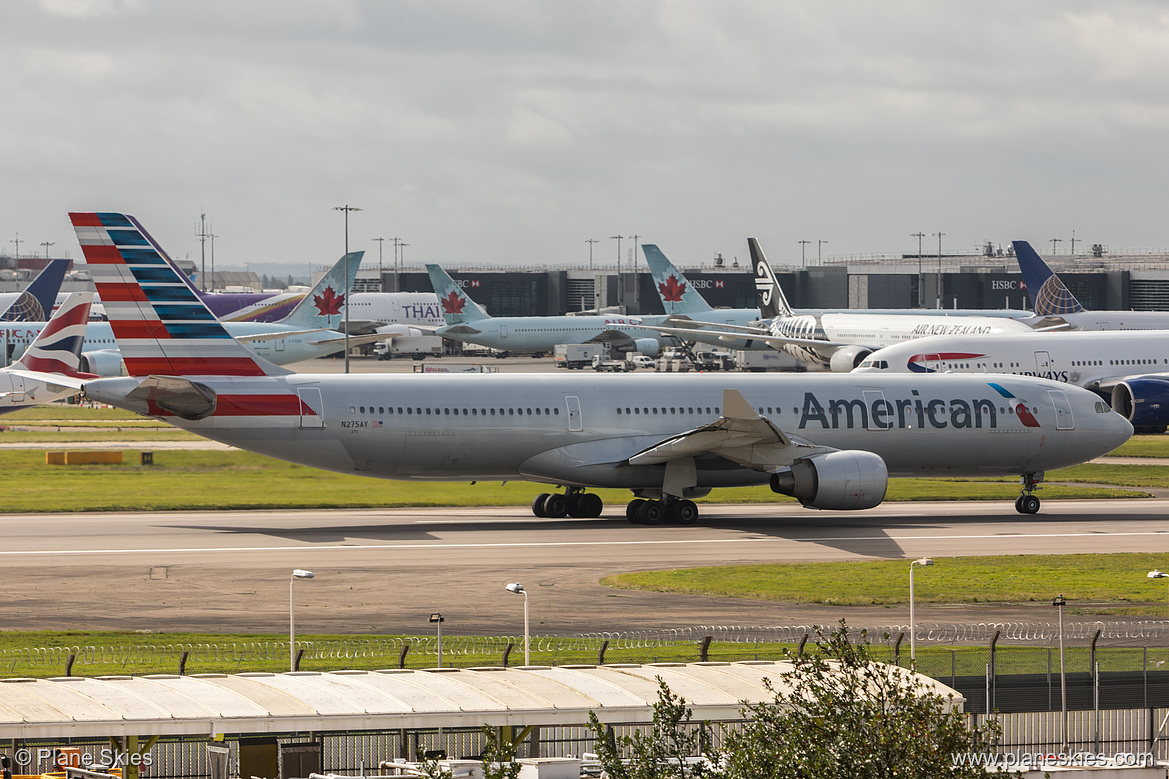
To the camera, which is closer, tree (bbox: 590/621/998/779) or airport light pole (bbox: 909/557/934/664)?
tree (bbox: 590/621/998/779)

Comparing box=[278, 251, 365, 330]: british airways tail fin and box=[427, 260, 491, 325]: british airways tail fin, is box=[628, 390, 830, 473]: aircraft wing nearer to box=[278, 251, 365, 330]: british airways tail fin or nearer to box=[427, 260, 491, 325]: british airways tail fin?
box=[278, 251, 365, 330]: british airways tail fin

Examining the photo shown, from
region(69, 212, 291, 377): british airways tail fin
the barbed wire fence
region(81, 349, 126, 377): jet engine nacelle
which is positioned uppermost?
region(69, 212, 291, 377): british airways tail fin

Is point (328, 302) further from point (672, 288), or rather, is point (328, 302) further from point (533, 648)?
point (533, 648)

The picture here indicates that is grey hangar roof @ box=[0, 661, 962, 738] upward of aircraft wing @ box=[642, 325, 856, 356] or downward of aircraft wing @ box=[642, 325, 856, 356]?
downward

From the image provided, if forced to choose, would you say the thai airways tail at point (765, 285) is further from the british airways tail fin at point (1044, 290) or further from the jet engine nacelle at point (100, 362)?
the jet engine nacelle at point (100, 362)

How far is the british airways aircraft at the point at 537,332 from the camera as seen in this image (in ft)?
478

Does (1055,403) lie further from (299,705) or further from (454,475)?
(299,705)

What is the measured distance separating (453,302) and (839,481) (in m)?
109

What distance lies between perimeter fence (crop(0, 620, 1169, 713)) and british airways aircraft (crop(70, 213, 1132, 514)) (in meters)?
14.3

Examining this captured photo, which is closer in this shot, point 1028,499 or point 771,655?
point 771,655

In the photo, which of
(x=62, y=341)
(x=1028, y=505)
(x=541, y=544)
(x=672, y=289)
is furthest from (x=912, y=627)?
(x=672, y=289)

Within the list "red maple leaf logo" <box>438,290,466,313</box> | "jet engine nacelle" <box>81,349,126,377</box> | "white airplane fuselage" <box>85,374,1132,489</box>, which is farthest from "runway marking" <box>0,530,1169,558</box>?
"red maple leaf logo" <box>438,290,466,313</box>

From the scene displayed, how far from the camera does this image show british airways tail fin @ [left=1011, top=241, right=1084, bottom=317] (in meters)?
96.2

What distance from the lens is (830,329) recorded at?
107m
